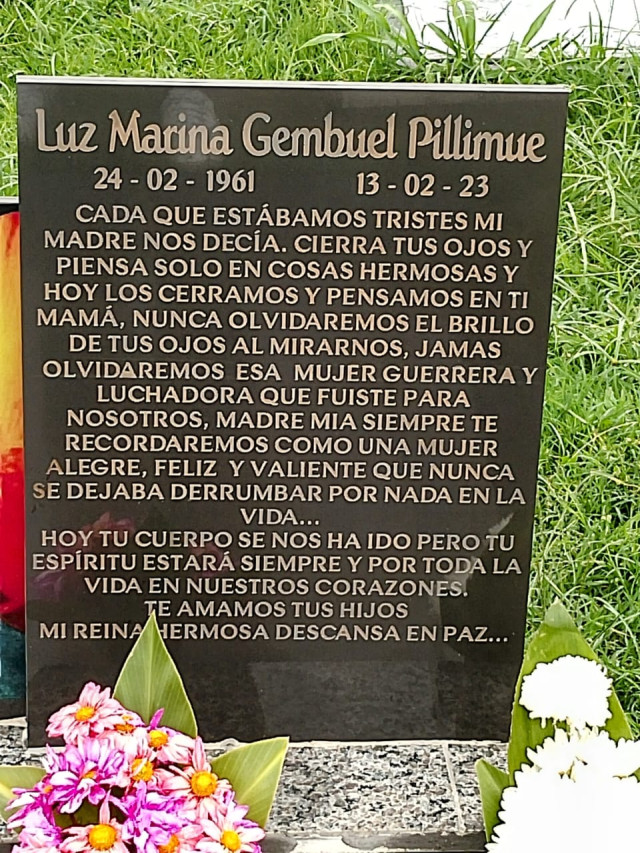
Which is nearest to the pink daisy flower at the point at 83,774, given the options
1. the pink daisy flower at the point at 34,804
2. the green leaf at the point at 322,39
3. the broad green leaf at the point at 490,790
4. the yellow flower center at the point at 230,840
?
the pink daisy flower at the point at 34,804

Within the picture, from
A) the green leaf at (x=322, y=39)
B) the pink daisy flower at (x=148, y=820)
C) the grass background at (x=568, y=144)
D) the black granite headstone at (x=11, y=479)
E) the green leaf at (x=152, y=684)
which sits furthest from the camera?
the green leaf at (x=322, y=39)

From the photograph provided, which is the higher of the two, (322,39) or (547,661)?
(322,39)

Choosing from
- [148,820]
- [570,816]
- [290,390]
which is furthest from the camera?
[290,390]

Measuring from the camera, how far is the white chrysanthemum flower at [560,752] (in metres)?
1.12

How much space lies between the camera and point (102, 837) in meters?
1.07

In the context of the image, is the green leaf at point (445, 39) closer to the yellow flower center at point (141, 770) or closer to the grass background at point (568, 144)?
the grass background at point (568, 144)

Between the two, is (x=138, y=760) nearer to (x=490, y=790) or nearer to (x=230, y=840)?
(x=230, y=840)

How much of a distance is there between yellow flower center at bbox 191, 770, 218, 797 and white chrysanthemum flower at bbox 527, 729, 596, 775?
329mm

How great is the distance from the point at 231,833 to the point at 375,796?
0.42m

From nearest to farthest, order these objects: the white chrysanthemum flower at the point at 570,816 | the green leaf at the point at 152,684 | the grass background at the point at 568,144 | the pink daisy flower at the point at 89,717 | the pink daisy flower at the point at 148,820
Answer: the white chrysanthemum flower at the point at 570,816, the pink daisy flower at the point at 148,820, the pink daisy flower at the point at 89,717, the green leaf at the point at 152,684, the grass background at the point at 568,144

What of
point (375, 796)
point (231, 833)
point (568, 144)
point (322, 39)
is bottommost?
point (375, 796)

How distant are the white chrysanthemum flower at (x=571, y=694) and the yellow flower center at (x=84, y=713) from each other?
0.46 m

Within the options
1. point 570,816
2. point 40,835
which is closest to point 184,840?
point 40,835

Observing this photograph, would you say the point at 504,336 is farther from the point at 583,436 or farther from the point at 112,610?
the point at 583,436
